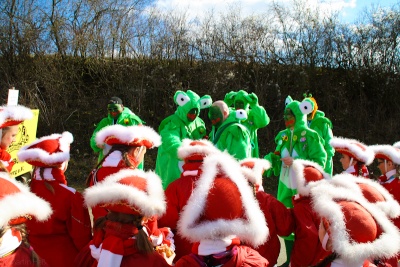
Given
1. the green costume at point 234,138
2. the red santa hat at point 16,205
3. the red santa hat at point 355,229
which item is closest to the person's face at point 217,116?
the green costume at point 234,138

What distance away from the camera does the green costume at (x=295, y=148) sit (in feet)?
16.4

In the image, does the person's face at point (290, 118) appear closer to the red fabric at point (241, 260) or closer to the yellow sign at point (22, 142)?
the red fabric at point (241, 260)

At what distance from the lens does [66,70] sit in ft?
43.1

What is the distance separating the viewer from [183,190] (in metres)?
3.28

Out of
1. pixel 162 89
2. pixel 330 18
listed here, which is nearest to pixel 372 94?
pixel 330 18

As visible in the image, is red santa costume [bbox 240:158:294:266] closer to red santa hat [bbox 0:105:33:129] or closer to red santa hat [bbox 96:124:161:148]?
red santa hat [bbox 96:124:161:148]

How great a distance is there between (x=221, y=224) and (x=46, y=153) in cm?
173

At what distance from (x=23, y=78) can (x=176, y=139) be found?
30.2 ft

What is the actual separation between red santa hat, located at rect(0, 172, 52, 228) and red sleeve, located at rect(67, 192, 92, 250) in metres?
0.81

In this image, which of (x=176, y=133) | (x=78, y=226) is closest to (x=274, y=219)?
(x=78, y=226)

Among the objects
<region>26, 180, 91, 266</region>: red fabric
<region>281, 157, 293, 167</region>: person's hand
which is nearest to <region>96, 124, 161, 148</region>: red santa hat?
<region>26, 180, 91, 266</region>: red fabric

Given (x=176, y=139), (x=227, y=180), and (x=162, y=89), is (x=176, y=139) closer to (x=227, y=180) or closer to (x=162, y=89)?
(x=227, y=180)

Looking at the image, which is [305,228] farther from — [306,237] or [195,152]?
[195,152]

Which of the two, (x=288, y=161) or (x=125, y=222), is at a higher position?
(x=125, y=222)
